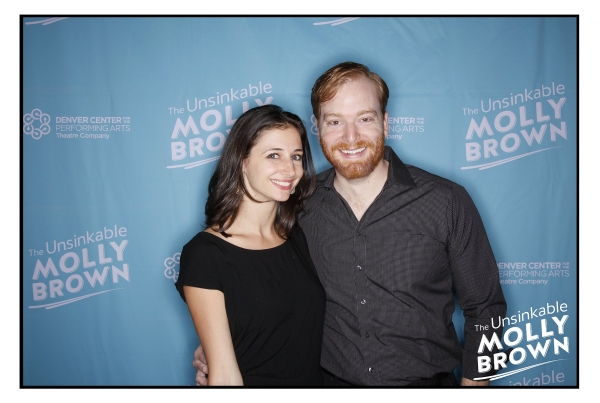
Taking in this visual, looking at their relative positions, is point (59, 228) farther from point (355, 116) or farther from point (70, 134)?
point (355, 116)

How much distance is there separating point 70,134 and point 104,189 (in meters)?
0.37

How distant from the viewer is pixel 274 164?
1842mm

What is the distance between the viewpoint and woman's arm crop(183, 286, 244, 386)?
1657 mm

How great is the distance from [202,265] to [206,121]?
112cm

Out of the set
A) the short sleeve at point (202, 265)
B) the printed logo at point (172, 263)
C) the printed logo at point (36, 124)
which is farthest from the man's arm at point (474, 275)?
the printed logo at point (36, 124)

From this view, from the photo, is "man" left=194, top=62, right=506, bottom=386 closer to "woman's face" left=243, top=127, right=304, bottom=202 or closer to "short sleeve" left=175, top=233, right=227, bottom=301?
"woman's face" left=243, top=127, right=304, bottom=202

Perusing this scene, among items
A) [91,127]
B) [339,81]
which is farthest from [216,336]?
[91,127]

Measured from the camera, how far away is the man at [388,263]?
181 centimetres

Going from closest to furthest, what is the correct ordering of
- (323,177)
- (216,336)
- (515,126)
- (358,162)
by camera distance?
(216,336) < (358,162) < (323,177) < (515,126)

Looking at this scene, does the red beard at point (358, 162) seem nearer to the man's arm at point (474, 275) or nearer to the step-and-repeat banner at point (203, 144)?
the man's arm at point (474, 275)

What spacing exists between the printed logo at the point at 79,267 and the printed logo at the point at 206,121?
1.91 feet

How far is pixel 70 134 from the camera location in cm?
256

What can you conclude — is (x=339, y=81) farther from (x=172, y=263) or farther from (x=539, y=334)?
(x=539, y=334)

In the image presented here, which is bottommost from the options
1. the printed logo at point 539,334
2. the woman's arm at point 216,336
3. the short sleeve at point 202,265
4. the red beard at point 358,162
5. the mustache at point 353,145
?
the printed logo at point 539,334
